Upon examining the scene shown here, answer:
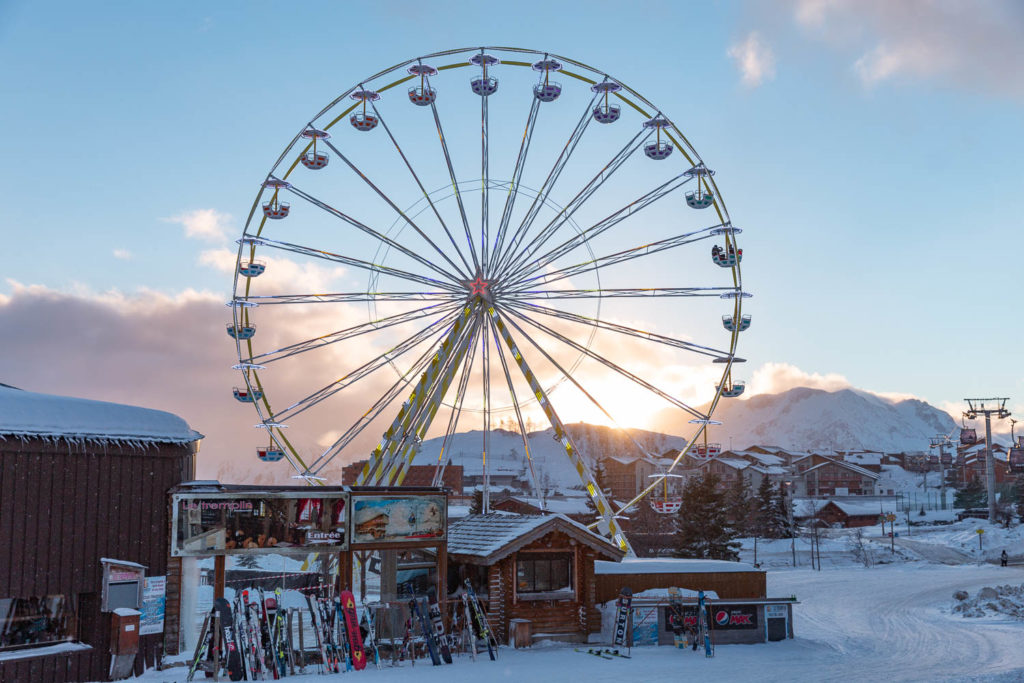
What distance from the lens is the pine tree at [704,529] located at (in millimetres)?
54159

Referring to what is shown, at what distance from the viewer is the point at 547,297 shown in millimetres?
32125

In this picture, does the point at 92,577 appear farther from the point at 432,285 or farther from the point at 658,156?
the point at 658,156

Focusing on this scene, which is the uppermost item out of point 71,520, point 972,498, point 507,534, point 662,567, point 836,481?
point 836,481

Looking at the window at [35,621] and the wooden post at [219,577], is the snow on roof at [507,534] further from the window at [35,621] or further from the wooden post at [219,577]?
the window at [35,621]

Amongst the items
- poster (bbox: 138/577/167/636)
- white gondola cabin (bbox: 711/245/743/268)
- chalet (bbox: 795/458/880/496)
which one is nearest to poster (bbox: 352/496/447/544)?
poster (bbox: 138/577/167/636)

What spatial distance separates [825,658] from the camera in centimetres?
2448

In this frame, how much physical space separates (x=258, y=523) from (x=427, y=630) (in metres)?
4.90

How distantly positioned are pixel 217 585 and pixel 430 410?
1047 cm

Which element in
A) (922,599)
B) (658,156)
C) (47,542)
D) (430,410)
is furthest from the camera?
(922,599)

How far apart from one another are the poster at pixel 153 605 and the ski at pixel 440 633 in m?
6.47

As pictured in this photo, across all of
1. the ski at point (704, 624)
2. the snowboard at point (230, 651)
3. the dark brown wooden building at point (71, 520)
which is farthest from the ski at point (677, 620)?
the dark brown wooden building at point (71, 520)

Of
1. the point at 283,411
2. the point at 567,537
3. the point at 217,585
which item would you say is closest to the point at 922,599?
the point at 567,537

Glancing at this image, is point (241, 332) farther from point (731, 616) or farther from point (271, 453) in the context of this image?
point (731, 616)

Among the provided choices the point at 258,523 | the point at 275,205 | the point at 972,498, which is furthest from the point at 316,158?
the point at 972,498
